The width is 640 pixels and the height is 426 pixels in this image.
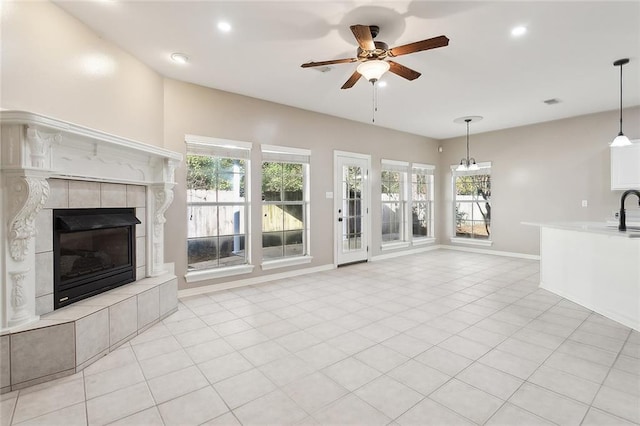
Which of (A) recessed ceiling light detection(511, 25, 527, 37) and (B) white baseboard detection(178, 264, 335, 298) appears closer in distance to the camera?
(A) recessed ceiling light detection(511, 25, 527, 37)

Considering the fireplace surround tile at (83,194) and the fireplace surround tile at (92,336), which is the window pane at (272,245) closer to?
the fireplace surround tile at (83,194)

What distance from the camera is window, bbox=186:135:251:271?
4258 millimetres

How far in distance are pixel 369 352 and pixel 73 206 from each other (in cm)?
292

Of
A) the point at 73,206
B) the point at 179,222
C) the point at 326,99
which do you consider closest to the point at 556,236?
the point at 326,99

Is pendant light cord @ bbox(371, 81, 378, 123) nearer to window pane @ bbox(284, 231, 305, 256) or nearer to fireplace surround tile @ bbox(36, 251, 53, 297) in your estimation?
window pane @ bbox(284, 231, 305, 256)

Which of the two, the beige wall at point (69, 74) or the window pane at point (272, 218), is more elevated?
the beige wall at point (69, 74)

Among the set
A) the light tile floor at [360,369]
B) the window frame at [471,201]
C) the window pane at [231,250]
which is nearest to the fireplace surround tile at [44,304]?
the light tile floor at [360,369]

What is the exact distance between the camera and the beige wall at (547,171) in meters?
5.57

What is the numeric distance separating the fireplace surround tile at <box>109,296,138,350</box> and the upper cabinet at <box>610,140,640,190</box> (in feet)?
24.6

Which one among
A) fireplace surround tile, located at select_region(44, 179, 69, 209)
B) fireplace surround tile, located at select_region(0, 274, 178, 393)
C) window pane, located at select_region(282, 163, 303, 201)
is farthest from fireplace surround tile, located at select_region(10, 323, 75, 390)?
window pane, located at select_region(282, 163, 303, 201)

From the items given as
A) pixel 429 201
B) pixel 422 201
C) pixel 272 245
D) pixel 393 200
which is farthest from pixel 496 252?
pixel 272 245

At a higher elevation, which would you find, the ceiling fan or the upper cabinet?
the ceiling fan

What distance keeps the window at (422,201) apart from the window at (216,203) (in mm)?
4586

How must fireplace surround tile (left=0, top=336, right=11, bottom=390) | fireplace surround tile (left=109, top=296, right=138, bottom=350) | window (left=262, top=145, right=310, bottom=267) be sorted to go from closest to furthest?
1. fireplace surround tile (left=0, top=336, right=11, bottom=390)
2. fireplace surround tile (left=109, top=296, right=138, bottom=350)
3. window (left=262, top=145, right=310, bottom=267)
